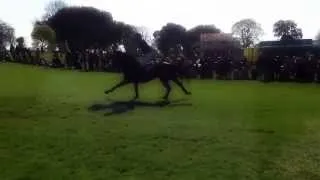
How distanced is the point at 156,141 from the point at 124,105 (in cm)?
741

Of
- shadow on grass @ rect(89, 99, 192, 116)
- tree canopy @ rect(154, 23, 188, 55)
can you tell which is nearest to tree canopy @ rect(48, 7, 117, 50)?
tree canopy @ rect(154, 23, 188, 55)

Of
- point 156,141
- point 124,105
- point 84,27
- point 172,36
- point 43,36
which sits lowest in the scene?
point 156,141

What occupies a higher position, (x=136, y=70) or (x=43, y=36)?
(x=43, y=36)

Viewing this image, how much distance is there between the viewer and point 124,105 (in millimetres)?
20344

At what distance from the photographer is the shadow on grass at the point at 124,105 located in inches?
737

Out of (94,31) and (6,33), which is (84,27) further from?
(6,33)

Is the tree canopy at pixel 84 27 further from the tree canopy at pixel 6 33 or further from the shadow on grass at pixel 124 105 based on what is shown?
the shadow on grass at pixel 124 105

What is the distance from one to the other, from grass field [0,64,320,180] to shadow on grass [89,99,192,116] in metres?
0.06

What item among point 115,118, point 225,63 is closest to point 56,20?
point 225,63

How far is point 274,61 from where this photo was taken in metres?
43.6

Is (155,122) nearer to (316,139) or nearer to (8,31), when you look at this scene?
(316,139)

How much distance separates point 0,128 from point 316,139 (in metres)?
7.31

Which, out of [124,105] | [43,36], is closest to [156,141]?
[124,105]

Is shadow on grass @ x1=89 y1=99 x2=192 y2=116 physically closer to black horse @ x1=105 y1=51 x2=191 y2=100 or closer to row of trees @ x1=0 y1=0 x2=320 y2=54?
black horse @ x1=105 y1=51 x2=191 y2=100
